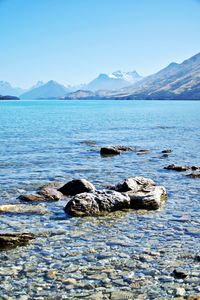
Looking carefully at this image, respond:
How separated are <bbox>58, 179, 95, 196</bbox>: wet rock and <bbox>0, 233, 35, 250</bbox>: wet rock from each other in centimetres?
798

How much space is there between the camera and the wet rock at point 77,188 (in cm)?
2488

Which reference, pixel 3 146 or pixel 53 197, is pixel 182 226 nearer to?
pixel 53 197

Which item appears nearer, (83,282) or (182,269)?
(83,282)

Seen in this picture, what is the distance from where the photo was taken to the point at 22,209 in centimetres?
2194

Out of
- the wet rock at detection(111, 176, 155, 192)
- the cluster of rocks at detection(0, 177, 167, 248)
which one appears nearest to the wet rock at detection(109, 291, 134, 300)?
the cluster of rocks at detection(0, 177, 167, 248)

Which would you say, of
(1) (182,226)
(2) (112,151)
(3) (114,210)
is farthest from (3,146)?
(1) (182,226)

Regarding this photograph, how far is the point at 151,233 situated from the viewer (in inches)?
715

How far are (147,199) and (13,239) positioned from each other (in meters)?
8.61

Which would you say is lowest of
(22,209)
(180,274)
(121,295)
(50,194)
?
(121,295)

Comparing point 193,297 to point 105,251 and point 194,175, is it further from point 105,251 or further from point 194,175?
point 194,175

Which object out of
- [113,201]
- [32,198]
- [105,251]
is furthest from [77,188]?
[105,251]

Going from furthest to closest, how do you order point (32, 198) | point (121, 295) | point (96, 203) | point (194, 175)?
point (194, 175) < point (32, 198) < point (96, 203) < point (121, 295)

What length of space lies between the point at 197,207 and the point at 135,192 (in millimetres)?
3546

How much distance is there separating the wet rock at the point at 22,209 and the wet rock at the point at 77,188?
319cm
